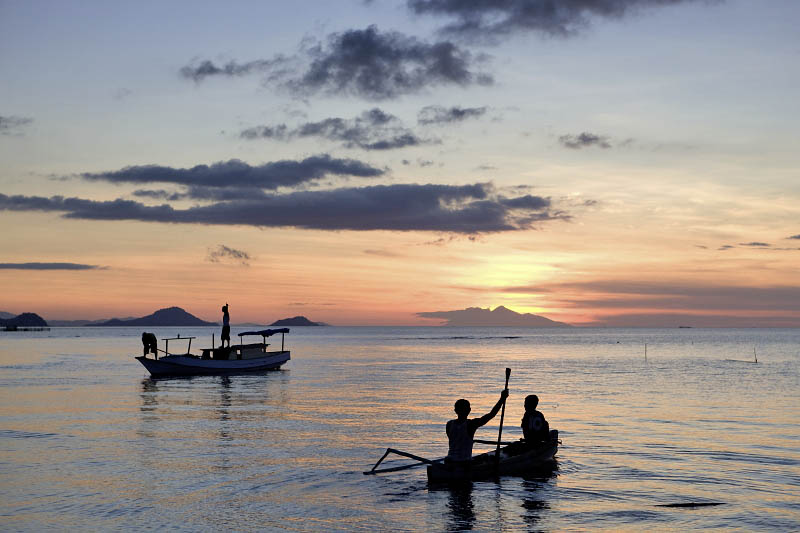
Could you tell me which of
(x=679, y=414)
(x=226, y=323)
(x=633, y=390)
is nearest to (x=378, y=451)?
(x=679, y=414)

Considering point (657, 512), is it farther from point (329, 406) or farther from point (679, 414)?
point (329, 406)

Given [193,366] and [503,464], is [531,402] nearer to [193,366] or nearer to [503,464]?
[503,464]

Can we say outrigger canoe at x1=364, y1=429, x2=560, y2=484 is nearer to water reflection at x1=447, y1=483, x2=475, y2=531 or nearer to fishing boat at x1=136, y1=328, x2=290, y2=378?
water reflection at x1=447, y1=483, x2=475, y2=531

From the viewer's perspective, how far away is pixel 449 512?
19.0m

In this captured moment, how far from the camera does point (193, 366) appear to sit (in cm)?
6756

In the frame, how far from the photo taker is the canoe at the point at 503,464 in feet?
71.1

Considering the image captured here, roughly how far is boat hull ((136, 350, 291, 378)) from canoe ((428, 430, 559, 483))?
47.1 meters

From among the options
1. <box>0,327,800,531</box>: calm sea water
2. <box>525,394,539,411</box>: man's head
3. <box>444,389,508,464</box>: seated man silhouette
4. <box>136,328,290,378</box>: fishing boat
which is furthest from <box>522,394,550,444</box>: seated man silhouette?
<box>136,328,290,378</box>: fishing boat

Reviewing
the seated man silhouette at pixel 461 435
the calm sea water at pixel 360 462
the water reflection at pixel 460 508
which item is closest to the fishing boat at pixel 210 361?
the calm sea water at pixel 360 462

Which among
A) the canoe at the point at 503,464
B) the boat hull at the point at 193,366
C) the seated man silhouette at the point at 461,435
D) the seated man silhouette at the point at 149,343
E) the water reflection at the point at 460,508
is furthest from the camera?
the seated man silhouette at the point at 149,343

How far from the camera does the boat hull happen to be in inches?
2598

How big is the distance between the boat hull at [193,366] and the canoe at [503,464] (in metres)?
47.1

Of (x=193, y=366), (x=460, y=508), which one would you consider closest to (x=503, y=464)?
(x=460, y=508)

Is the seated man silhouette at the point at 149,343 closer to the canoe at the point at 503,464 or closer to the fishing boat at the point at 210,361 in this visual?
the fishing boat at the point at 210,361
